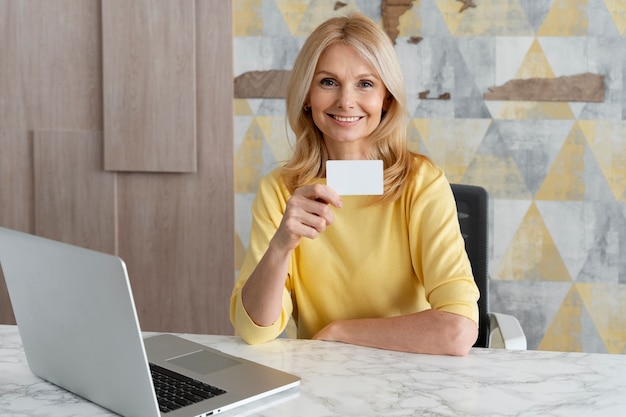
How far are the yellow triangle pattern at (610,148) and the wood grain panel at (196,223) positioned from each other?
1.31m

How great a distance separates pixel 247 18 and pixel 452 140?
0.88 meters

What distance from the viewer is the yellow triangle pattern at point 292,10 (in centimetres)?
278

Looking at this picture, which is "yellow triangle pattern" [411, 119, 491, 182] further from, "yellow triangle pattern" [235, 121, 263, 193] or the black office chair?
the black office chair

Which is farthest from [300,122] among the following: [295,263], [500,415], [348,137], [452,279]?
[500,415]

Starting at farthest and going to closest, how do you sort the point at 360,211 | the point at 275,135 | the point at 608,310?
the point at 275,135 < the point at 608,310 < the point at 360,211

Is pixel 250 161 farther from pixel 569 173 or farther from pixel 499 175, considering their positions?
pixel 569 173

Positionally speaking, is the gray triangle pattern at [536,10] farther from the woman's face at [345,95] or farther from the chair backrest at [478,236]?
the woman's face at [345,95]

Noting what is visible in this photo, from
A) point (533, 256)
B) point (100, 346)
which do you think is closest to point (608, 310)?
point (533, 256)

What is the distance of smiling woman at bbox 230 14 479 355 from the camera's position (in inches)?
69.2

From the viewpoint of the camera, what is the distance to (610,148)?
266 centimetres

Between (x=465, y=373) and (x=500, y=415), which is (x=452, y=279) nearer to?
(x=465, y=373)

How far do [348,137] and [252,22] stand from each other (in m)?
1.16

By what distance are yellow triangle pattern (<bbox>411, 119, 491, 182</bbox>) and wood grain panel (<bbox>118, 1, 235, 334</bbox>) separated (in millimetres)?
738

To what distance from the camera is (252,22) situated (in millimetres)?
2816
